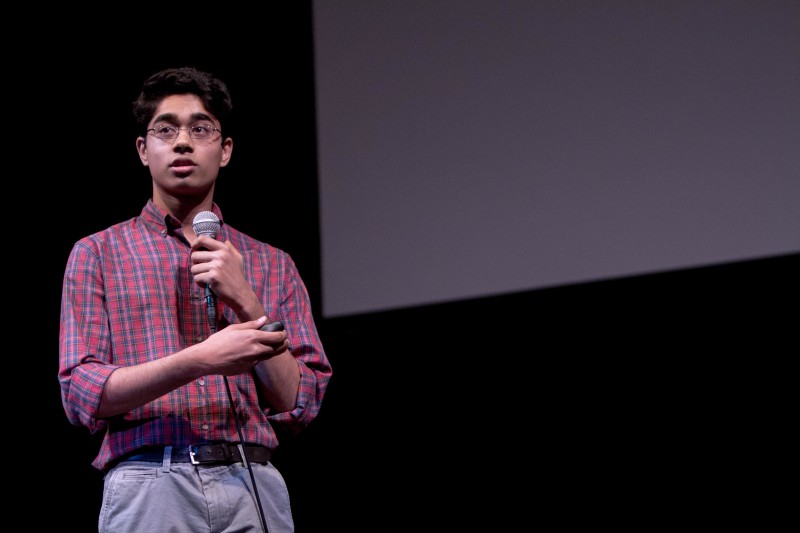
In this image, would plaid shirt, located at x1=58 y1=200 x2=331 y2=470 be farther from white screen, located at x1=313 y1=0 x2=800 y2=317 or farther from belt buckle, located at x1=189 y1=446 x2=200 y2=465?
white screen, located at x1=313 y1=0 x2=800 y2=317

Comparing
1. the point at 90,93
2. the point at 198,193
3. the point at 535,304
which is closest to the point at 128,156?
the point at 90,93

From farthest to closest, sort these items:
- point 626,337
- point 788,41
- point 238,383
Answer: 1. point 626,337
2. point 788,41
3. point 238,383

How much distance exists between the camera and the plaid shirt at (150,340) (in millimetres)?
1421

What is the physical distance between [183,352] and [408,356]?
200 cm

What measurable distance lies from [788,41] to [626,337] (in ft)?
3.43

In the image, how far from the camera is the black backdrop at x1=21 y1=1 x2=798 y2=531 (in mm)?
2887

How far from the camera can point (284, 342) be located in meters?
1.42

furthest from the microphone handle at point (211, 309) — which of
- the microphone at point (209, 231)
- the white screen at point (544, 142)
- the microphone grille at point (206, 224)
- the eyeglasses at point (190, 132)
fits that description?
the white screen at point (544, 142)

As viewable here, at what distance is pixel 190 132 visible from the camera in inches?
63.6

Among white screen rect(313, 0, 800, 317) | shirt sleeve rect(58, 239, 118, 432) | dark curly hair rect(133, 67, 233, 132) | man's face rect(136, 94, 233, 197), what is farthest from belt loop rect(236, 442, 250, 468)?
white screen rect(313, 0, 800, 317)

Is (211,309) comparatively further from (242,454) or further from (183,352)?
(242,454)

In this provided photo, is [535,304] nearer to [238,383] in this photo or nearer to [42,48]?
[238,383]

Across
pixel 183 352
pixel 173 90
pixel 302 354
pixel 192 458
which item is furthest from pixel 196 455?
pixel 173 90

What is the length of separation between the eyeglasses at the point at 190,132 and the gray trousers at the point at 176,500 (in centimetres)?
56
